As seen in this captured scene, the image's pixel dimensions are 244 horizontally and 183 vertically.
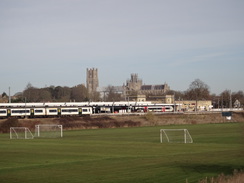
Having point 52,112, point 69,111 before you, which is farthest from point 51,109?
point 69,111

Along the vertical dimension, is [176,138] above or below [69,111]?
below

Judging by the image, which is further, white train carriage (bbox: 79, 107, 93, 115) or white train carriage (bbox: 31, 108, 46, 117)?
white train carriage (bbox: 79, 107, 93, 115)

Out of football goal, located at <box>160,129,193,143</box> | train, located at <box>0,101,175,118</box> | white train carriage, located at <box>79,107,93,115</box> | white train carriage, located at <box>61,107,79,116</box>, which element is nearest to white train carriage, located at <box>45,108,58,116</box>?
train, located at <box>0,101,175,118</box>

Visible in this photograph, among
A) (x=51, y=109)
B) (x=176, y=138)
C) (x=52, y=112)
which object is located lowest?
(x=176, y=138)

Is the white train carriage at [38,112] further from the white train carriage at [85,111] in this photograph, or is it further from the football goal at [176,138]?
the football goal at [176,138]

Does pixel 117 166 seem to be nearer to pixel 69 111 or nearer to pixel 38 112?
pixel 38 112

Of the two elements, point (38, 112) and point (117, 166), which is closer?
point (117, 166)

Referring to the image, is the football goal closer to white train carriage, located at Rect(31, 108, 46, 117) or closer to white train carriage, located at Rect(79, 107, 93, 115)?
white train carriage, located at Rect(31, 108, 46, 117)

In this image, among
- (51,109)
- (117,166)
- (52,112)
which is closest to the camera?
(117,166)

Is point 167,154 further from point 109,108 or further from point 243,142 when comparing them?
point 109,108

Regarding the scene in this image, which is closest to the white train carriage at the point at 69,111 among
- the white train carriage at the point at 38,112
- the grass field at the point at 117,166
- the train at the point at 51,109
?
the train at the point at 51,109

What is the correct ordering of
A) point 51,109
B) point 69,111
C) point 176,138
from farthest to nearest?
point 69,111, point 51,109, point 176,138

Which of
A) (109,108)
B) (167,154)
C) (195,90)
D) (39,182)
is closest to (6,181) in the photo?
→ (39,182)

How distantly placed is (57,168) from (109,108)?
122954 millimetres
